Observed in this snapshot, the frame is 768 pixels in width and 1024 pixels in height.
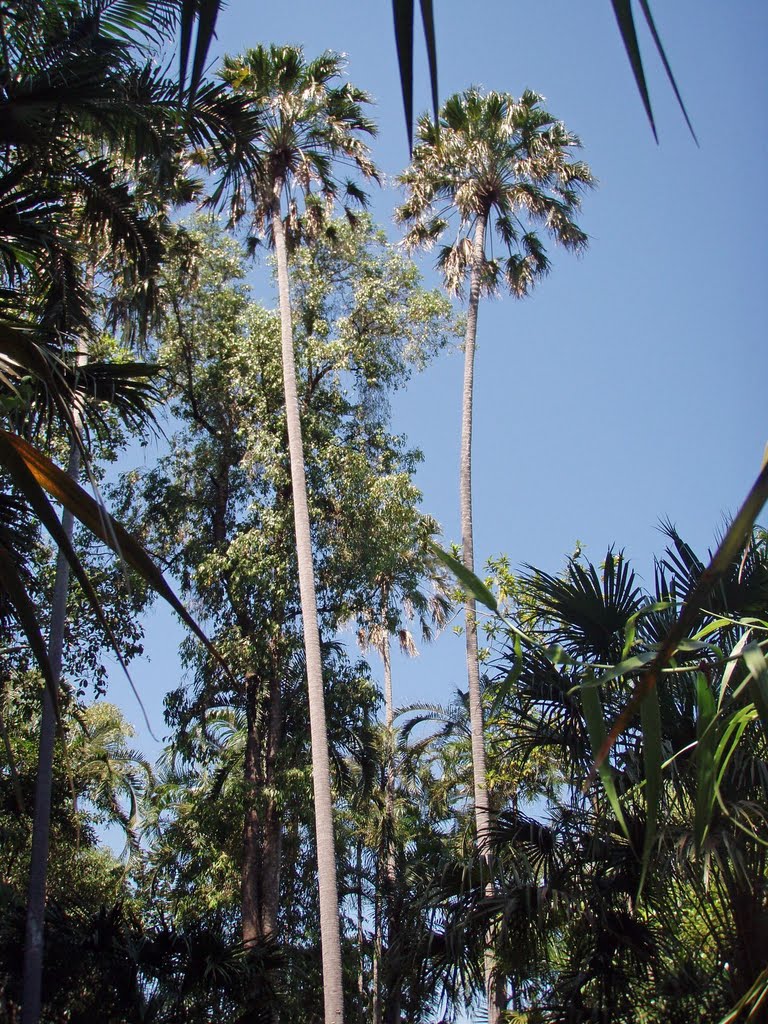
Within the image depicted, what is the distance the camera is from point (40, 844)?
903 centimetres

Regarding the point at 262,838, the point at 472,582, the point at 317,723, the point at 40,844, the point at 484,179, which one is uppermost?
the point at 484,179

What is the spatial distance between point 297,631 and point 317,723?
4.95 meters

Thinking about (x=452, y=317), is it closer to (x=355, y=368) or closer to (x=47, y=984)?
(x=355, y=368)

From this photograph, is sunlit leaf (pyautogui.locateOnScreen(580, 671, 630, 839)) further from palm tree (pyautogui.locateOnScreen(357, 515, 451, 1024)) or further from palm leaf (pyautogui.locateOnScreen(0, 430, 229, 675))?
palm tree (pyautogui.locateOnScreen(357, 515, 451, 1024))

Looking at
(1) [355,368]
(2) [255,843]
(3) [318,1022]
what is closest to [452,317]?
(1) [355,368]

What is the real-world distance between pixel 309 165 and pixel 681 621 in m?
13.7

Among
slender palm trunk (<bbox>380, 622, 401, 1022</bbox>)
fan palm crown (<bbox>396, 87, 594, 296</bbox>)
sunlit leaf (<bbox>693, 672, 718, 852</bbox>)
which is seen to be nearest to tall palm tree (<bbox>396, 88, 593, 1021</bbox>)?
fan palm crown (<bbox>396, 87, 594, 296</bbox>)

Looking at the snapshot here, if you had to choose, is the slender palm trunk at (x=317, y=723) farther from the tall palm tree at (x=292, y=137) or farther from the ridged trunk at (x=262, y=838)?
the ridged trunk at (x=262, y=838)

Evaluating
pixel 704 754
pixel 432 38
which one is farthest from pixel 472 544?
pixel 432 38

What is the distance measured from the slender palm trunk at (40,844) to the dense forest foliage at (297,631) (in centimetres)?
6

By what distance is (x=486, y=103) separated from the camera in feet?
45.9

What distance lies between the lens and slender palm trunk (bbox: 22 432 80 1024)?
793 cm

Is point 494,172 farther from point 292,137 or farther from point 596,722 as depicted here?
point 596,722

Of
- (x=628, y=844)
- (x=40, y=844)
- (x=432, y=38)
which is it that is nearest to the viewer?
(x=432, y=38)
